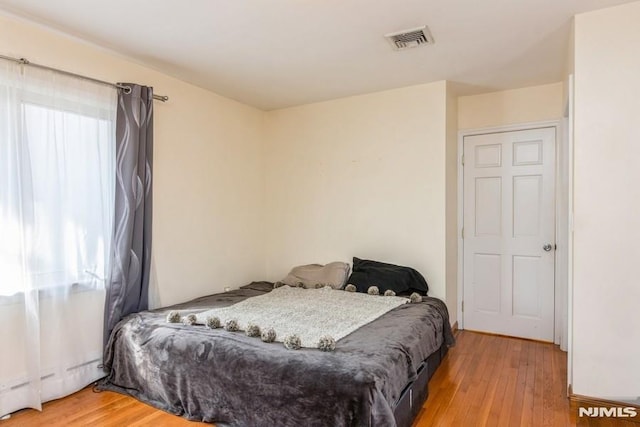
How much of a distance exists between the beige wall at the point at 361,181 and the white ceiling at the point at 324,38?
0.37 metres

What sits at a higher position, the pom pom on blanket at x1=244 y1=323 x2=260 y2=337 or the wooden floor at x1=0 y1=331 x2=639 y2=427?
the pom pom on blanket at x1=244 y1=323 x2=260 y2=337

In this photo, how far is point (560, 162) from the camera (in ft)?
11.1

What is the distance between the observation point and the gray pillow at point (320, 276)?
11.8 feet

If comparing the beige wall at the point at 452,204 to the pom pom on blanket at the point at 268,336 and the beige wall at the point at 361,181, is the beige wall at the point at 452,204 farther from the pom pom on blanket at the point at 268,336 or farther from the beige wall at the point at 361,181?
the pom pom on blanket at the point at 268,336

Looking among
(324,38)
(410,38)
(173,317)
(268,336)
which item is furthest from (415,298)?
(324,38)

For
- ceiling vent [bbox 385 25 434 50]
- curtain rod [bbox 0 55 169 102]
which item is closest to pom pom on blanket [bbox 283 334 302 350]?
ceiling vent [bbox 385 25 434 50]

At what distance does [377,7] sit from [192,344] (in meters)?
2.31

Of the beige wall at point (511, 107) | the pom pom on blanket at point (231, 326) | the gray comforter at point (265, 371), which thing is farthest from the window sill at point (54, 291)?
the beige wall at point (511, 107)

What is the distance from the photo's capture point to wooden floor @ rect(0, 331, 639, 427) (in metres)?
2.17

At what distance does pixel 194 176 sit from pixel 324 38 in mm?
1758

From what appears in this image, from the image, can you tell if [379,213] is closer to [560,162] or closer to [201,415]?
[560,162]

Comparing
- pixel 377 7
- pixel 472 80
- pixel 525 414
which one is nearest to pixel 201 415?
pixel 525 414

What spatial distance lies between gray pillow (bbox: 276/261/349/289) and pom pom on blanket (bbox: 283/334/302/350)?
1.49 meters

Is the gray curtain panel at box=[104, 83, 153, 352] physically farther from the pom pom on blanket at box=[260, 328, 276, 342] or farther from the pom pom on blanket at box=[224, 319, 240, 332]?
the pom pom on blanket at box=[260, 328, 276, 342]
